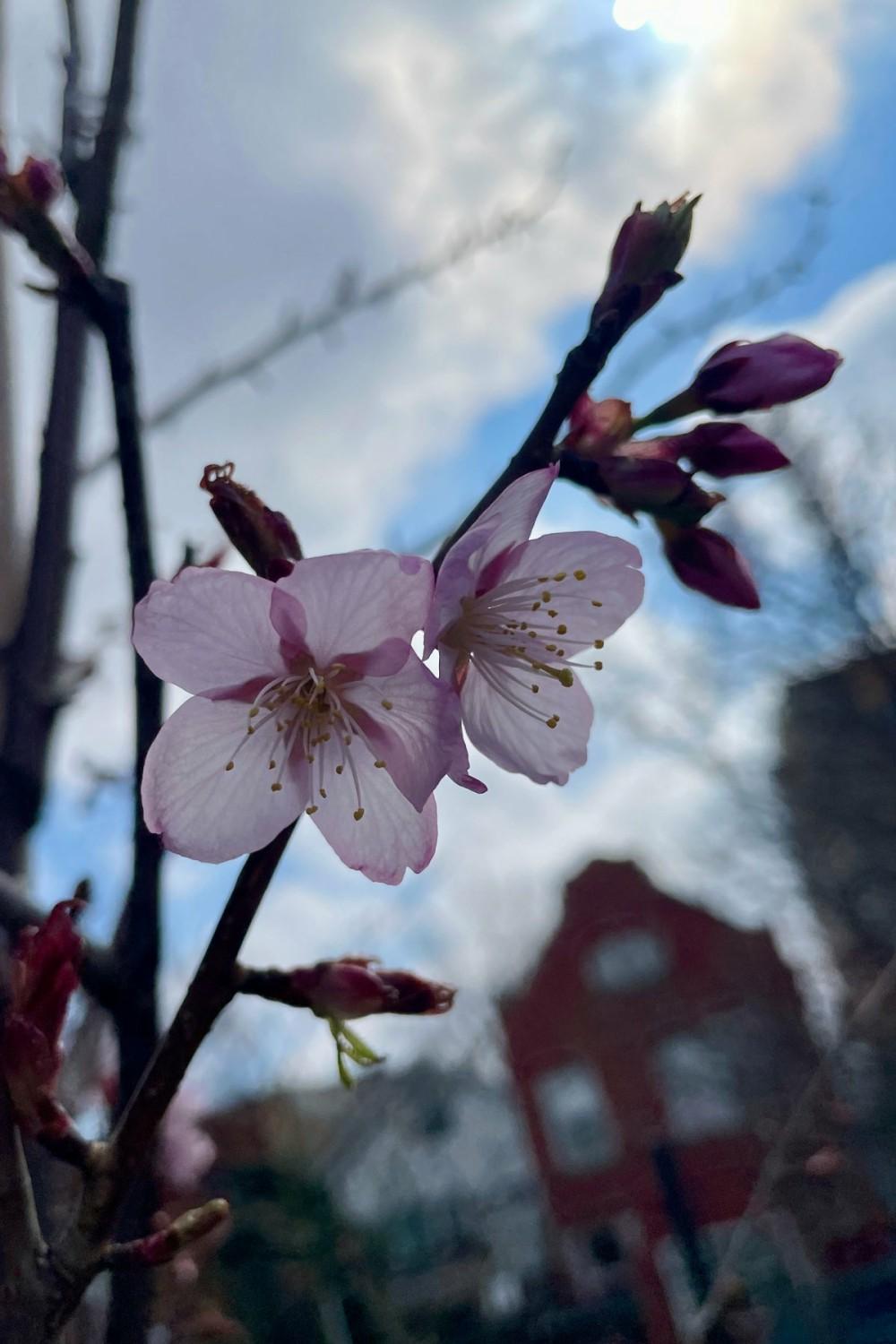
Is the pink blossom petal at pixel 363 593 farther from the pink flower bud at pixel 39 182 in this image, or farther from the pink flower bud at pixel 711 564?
the pink flower bud at pixel 39 182

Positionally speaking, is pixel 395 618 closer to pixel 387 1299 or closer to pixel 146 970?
pixel 146 970

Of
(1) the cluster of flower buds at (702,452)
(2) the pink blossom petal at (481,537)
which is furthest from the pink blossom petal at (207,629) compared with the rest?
(1) the cluster of flower buds at (702,452)

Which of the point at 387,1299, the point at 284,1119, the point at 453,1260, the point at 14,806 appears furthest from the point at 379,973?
the point at 284,1119

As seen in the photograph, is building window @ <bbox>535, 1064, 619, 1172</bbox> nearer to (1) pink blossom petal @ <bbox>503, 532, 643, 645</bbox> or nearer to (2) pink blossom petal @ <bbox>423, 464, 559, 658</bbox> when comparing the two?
(1) pink blossom petal @ <bbox>503, 532, 643, 645</bbox>

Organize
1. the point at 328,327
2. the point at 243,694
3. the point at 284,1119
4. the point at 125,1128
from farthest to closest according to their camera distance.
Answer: the point at 284,1119
the point at 328,327
the point at 243,694
the point at 125,1128

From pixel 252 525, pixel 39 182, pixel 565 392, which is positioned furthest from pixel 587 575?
pixel 39 182

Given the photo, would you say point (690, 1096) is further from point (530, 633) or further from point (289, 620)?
point (289, 620)
